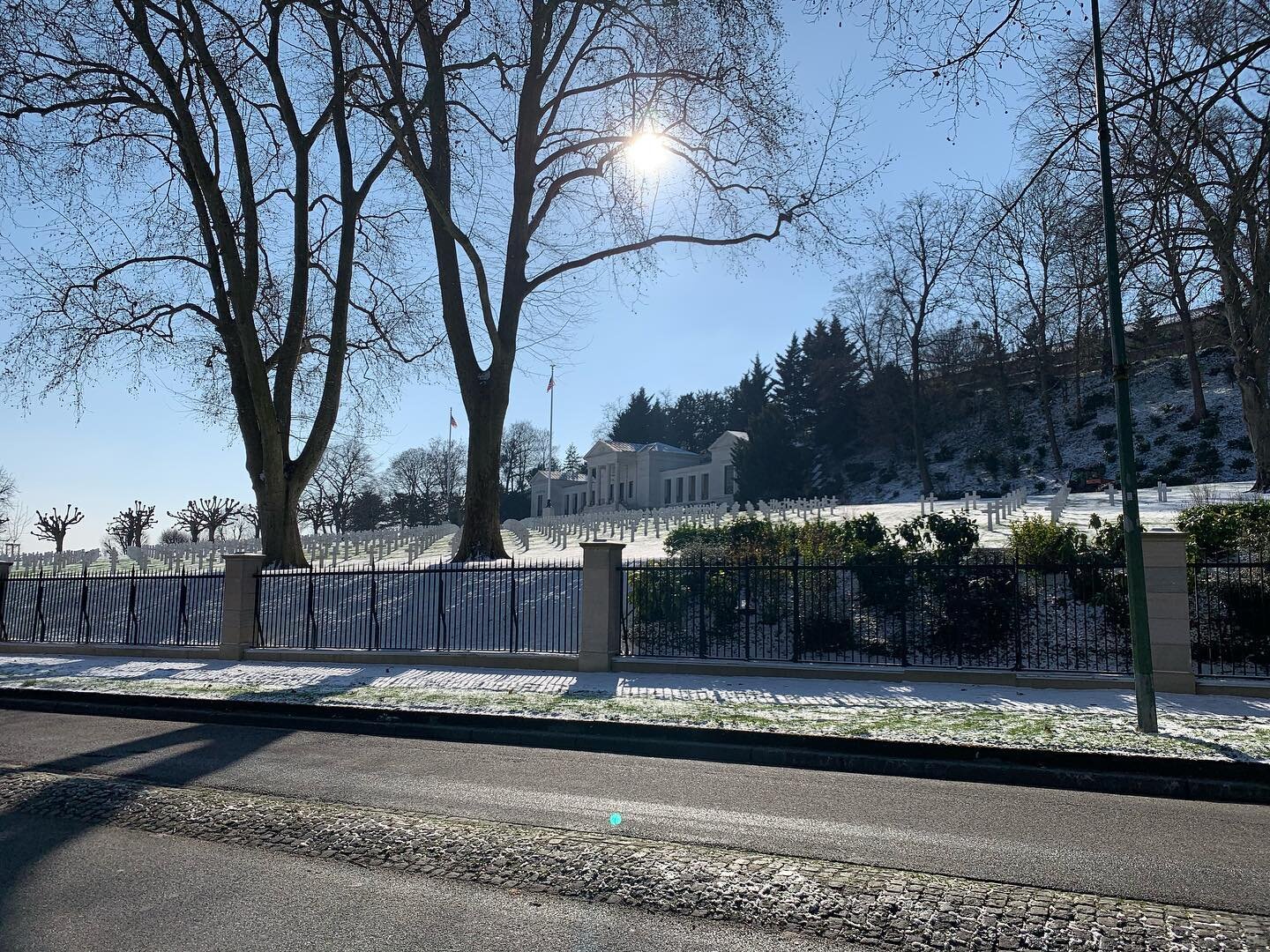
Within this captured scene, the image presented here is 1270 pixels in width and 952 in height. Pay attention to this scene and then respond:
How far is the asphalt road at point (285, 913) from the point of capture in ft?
13.0

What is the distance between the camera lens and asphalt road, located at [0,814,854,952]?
3.96m

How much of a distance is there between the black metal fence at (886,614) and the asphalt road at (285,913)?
891cm

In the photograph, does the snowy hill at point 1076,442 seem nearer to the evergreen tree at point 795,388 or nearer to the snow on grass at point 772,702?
the evergreen tree at point 795,388

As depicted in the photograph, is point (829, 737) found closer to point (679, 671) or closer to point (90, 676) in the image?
point (679, 671)

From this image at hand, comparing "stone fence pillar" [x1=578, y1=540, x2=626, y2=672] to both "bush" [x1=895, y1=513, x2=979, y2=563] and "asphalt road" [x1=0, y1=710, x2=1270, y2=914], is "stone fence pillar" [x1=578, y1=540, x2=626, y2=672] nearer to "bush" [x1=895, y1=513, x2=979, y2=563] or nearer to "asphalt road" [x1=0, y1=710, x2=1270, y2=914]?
"asphalt road" [x1=0, y1=710, x2=1270, y2=914]

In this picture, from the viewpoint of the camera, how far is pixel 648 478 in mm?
80938

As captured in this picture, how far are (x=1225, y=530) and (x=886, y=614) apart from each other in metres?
5.37

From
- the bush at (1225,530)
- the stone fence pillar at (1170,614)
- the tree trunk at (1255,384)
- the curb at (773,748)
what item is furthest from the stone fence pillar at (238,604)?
the tree trunk at (1255,384)

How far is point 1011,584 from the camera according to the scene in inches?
511

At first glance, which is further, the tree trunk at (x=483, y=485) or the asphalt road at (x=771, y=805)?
the tree trunk at (x=483, y=485)

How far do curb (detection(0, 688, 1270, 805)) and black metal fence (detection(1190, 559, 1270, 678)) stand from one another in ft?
17.1

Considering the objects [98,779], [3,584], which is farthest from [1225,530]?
[3,584]

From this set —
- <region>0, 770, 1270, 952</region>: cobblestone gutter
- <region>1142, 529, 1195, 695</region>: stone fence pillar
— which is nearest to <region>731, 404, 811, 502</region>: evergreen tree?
<region>1142, 529, 1195, 695</region>: stone fence pillar

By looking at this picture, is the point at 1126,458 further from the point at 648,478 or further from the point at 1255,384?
the point at 648,478
